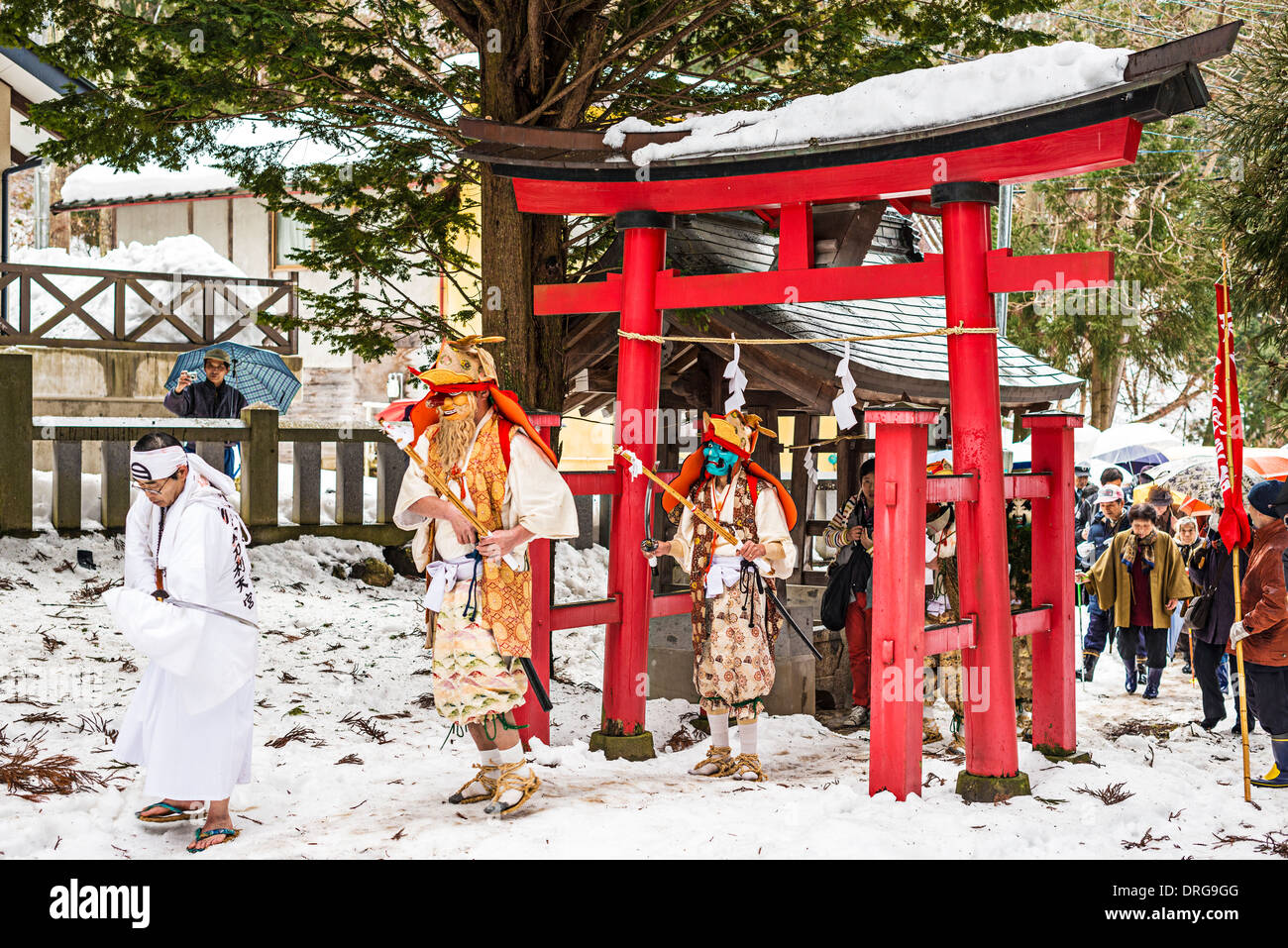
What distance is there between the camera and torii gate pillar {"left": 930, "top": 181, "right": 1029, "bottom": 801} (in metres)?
5.94

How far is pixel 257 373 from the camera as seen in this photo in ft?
39.0

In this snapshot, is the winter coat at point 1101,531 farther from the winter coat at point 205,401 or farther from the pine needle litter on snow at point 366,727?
the winter coat at point 205,401

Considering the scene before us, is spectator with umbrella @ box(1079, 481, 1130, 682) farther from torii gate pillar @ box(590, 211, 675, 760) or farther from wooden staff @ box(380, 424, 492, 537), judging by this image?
wooden staff @ box(380, 424, 492, 537)

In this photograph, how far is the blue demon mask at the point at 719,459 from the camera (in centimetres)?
657

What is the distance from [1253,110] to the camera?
458 inches

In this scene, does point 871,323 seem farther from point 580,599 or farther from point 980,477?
point 580,599

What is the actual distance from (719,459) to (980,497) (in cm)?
147

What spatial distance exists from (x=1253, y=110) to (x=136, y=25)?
34.4ft

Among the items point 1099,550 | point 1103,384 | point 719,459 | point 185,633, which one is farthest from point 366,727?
point 1103,384

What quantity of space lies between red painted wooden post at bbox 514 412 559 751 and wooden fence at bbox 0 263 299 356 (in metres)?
10.0

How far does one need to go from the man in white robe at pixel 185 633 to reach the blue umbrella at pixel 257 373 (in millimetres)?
6905

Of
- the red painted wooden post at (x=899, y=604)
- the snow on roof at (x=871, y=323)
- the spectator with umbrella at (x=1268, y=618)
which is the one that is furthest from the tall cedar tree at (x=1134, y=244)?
the red painted wooden post at (x=899, y=604)
